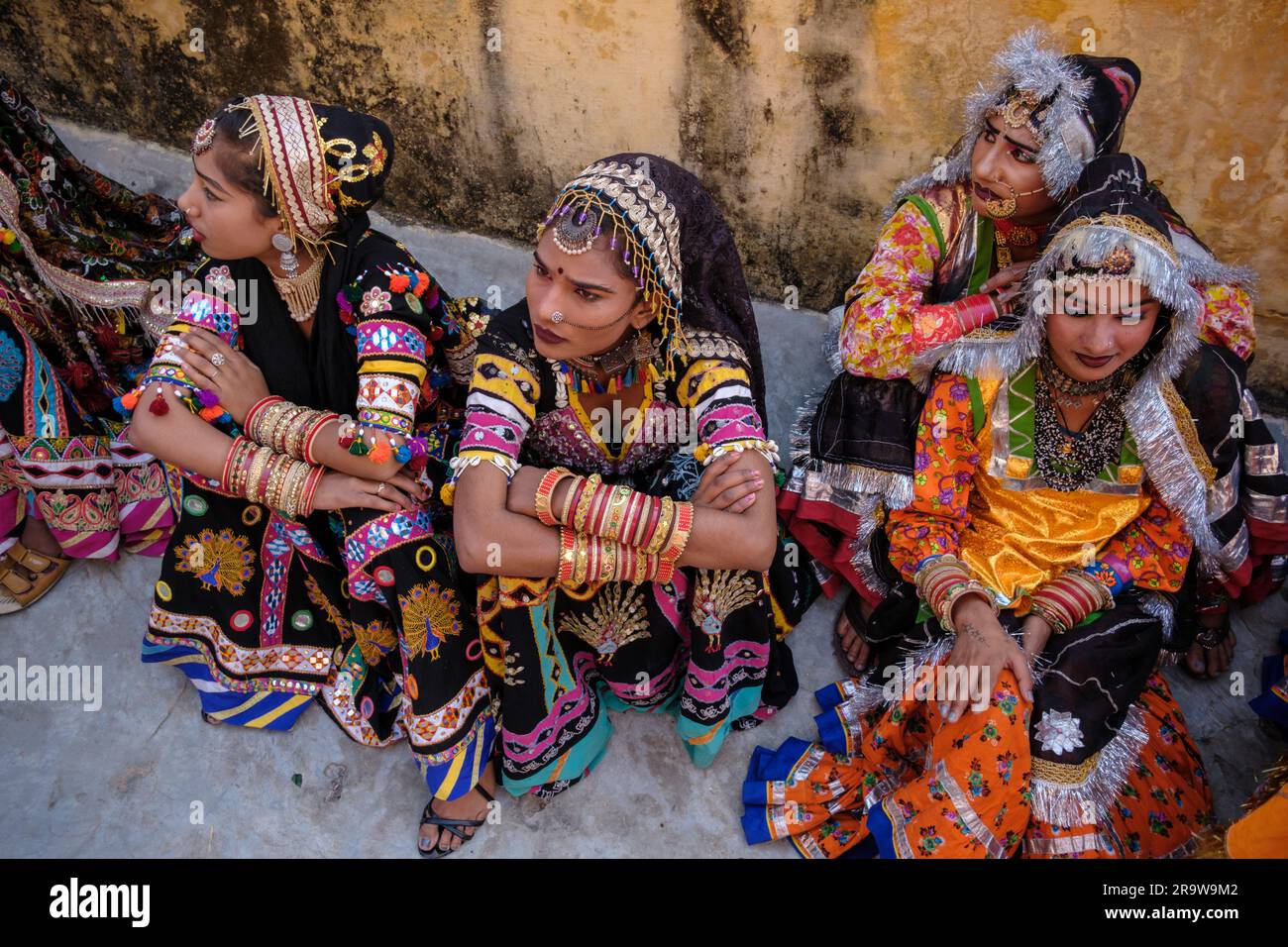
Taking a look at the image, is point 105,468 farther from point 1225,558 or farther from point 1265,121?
point 1265,121

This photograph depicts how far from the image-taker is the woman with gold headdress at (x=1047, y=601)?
256 centimetres

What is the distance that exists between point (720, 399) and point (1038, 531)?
1157mm

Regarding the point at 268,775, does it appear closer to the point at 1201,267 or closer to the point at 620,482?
the point at 620,482

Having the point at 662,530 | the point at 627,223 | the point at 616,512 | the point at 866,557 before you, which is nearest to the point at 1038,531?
the point at 866,557

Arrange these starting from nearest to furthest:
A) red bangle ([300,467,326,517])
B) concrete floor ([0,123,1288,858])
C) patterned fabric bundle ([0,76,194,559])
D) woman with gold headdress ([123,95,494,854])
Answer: woman with gold headdress ([123,95,494,854])
red bangle ([300,467,326,517])
concrete floor ([0,123,1288,858])
patterned fabric bundle ([0,76,194,559])

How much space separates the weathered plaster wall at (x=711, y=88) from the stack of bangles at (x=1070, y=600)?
1775mm

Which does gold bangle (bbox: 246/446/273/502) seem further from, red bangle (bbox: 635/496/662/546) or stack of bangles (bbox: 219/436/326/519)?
red bangle (bbox: 635/496/662/546)

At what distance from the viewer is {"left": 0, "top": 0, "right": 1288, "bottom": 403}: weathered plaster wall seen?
11.4ft

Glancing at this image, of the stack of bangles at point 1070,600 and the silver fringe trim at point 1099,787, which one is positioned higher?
the stack of bangles at point 1070,600

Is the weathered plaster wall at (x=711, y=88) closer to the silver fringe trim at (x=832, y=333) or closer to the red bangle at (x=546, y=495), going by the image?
the silver fringe trim at (x=832, y=333)

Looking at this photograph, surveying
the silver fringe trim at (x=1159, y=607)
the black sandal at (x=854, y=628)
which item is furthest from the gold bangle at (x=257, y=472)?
the silver fringe trim at (x=1159, y=607)

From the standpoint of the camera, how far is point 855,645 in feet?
10.8

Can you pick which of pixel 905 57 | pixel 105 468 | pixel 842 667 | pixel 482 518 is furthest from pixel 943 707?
pixel 105 468

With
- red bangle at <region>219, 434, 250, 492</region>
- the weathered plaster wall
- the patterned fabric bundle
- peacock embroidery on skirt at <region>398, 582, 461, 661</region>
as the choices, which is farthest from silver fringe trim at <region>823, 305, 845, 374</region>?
the patterned fabric bundle
